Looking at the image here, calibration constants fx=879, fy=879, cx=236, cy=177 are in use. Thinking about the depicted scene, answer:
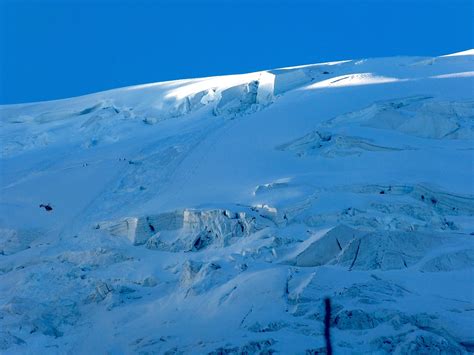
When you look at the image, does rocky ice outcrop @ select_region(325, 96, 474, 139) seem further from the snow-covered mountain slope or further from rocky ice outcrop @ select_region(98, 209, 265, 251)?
rocky ice outcrop @ select_region(98, 209, 265, 251)

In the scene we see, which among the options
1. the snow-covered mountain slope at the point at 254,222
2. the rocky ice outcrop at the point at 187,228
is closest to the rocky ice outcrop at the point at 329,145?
the snow-covered mountain slope at the point at 254,222

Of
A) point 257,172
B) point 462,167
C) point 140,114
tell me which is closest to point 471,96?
point 462,167

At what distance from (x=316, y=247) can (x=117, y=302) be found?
13.0 ft

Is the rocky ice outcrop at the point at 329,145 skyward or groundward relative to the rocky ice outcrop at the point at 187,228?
skyward

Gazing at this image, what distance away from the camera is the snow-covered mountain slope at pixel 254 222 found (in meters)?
14.7

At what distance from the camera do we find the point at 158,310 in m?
16.1

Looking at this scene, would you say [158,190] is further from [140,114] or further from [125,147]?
[140,114]

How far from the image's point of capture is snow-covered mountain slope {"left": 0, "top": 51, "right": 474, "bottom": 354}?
1466 cm

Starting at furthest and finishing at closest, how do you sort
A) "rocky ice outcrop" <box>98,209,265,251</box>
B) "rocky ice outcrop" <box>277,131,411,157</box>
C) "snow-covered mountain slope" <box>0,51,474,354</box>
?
"rocky ice outcrop" <box>277,131,411,157</box>, "rocky ice outcrop" <box>98,209,265,251</box>, "snow-covered mountain slope" <box>0,51,474,354</box>

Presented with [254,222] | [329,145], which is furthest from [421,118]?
[254,222]

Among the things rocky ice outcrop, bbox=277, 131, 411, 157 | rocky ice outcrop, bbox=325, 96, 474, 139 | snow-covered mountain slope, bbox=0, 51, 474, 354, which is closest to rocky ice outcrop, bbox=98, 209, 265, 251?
snow-covered mountain slope, bbox=0, 51, 474, 354

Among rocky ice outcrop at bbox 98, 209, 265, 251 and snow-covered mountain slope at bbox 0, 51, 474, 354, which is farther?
rocky ice outcrop at bbox 98, 209, 265, 251

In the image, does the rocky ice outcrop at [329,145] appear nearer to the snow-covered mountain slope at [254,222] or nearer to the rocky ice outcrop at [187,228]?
the snow-covered mountain slope at [254,222]

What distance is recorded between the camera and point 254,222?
19047mm
